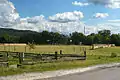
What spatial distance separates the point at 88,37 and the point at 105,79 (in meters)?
177

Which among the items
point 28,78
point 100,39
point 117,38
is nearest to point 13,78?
point 28,78

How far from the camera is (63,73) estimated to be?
21281mm

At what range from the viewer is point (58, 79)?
57.4ft

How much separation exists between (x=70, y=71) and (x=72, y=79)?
5.06m

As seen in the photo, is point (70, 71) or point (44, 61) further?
point (44, 61)

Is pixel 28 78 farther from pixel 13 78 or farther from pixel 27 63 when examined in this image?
pixel 27 63

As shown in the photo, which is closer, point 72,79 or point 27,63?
point 72,79

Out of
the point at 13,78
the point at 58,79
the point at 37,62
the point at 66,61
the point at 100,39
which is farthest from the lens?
the point at 100,39

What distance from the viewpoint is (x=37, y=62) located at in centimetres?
2531

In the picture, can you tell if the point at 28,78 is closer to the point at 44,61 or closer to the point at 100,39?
the point at 44,61

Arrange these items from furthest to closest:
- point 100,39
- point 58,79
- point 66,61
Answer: point 100,39
point 66,61
point 58,79

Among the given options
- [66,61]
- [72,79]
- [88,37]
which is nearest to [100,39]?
[88,37]

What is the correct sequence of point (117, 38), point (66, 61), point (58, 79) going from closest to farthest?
point (58, 79), point (66, 61), point (117, 38)

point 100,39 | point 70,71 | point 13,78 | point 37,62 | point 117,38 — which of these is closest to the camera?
point 13,78
